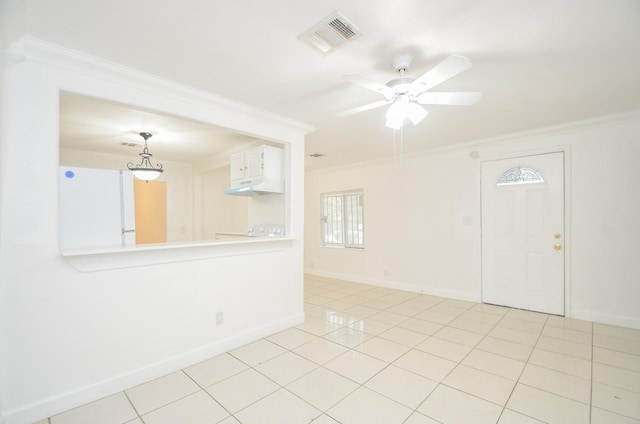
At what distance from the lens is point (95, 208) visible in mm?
2236

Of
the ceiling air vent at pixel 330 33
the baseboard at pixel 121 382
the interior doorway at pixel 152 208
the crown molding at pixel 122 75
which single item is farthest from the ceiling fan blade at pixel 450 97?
the interior doorway at pixel 152 208

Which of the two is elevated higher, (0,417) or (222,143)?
(222,143)

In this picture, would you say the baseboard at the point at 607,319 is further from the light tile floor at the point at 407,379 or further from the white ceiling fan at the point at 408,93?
the white ceiling fan at the point at 408,93

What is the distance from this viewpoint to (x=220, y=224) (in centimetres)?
639

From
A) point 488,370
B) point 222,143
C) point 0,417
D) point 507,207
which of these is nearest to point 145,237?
point 222,143

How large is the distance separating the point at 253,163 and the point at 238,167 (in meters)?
0.35

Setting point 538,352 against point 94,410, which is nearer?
point 94,410

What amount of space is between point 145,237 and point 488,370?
6.04 m

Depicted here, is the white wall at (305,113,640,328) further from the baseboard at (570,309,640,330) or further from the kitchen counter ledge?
the kitchen counter ledge

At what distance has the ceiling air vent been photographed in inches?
64.6

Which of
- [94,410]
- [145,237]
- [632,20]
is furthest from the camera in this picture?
[145,237]

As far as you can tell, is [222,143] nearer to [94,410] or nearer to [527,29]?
[94,410]

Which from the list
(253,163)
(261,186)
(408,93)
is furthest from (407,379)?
(253,163)

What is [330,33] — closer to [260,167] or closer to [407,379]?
[260,167]
